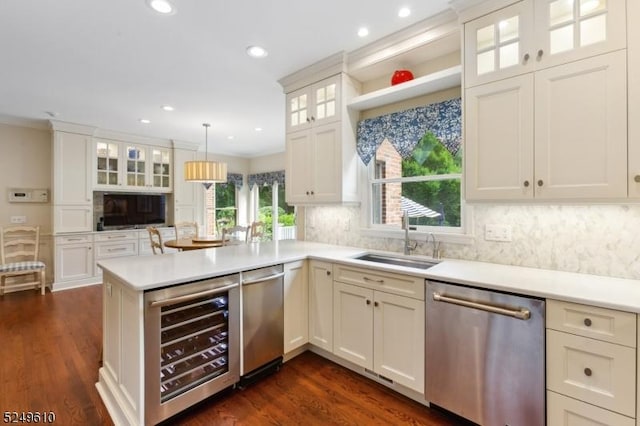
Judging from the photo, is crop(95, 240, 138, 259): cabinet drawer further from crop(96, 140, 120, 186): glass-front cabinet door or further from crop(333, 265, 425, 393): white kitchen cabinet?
crop(333, 265, 425, 393): white kitchen cabinet

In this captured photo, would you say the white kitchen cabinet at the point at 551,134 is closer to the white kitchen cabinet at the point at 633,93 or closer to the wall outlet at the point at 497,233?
the white kitchen cabinet at the point at 633,93

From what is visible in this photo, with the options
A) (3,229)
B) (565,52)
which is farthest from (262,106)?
(3,229)

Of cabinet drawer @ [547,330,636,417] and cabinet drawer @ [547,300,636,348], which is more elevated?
cabinet drawer @ [547,300,636,348]

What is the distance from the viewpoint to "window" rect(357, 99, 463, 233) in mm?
2410

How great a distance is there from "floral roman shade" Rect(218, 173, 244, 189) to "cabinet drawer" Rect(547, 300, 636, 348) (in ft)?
22.2

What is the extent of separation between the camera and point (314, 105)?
2979 millimetres

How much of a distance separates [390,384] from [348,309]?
0.60 metres

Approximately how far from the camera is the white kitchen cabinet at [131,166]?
5.29 m

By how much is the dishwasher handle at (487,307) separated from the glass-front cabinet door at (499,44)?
1403 millimetres

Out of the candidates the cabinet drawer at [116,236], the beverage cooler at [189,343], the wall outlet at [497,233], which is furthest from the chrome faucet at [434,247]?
the cabinet drawer at [116,236]

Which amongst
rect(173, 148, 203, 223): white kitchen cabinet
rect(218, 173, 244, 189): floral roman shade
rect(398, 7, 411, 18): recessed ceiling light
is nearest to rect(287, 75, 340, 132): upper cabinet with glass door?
rect(398, 7, 411, 18): recessed ceiling light

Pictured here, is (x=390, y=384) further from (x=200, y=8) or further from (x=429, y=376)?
(x=200, y=8)

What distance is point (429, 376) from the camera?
1.93 metres

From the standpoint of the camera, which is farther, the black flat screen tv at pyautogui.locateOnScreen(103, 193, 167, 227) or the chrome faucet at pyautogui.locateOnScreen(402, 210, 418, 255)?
the black flat screen tv at pyautogui.locateOnScreen(103, 193, 167, 227)
